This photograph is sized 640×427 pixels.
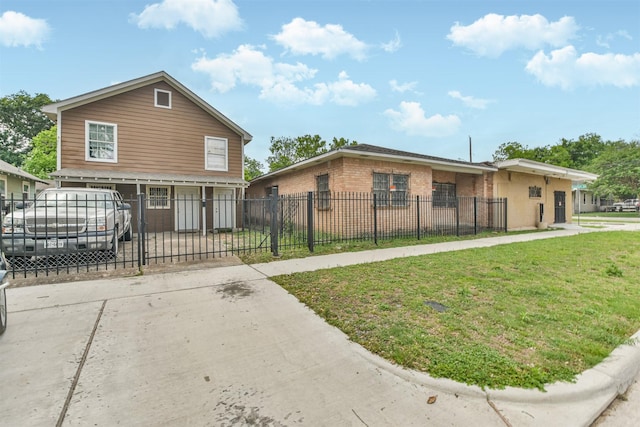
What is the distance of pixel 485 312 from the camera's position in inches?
147

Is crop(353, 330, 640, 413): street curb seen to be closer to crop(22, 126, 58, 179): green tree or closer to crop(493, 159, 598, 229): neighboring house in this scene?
crop(493, 159, 598, 229): neighboring house

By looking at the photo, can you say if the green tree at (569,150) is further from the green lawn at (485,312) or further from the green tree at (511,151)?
the green lawn at (485,312)

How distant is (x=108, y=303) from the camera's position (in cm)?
426

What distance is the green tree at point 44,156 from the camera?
27.2 meters

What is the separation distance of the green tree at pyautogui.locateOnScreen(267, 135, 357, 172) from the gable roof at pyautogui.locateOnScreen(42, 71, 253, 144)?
17157mm

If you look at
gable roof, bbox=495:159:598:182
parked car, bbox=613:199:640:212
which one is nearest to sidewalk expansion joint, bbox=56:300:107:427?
gable roof, bbox=495:159:598:182

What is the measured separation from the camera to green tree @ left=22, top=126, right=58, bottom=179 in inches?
1073

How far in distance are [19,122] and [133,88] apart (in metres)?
39.8

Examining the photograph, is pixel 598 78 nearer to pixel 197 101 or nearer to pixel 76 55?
pixel 197 101

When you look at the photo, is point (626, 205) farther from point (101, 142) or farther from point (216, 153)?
point (101, 142)

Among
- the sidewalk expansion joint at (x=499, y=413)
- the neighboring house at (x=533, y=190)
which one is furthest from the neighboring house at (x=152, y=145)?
the neighboring house at (x=533, y=190)

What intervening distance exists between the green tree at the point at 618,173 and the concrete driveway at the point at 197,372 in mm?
41171

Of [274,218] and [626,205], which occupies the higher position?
[626,205]

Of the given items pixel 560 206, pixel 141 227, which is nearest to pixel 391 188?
pixel 141 227
